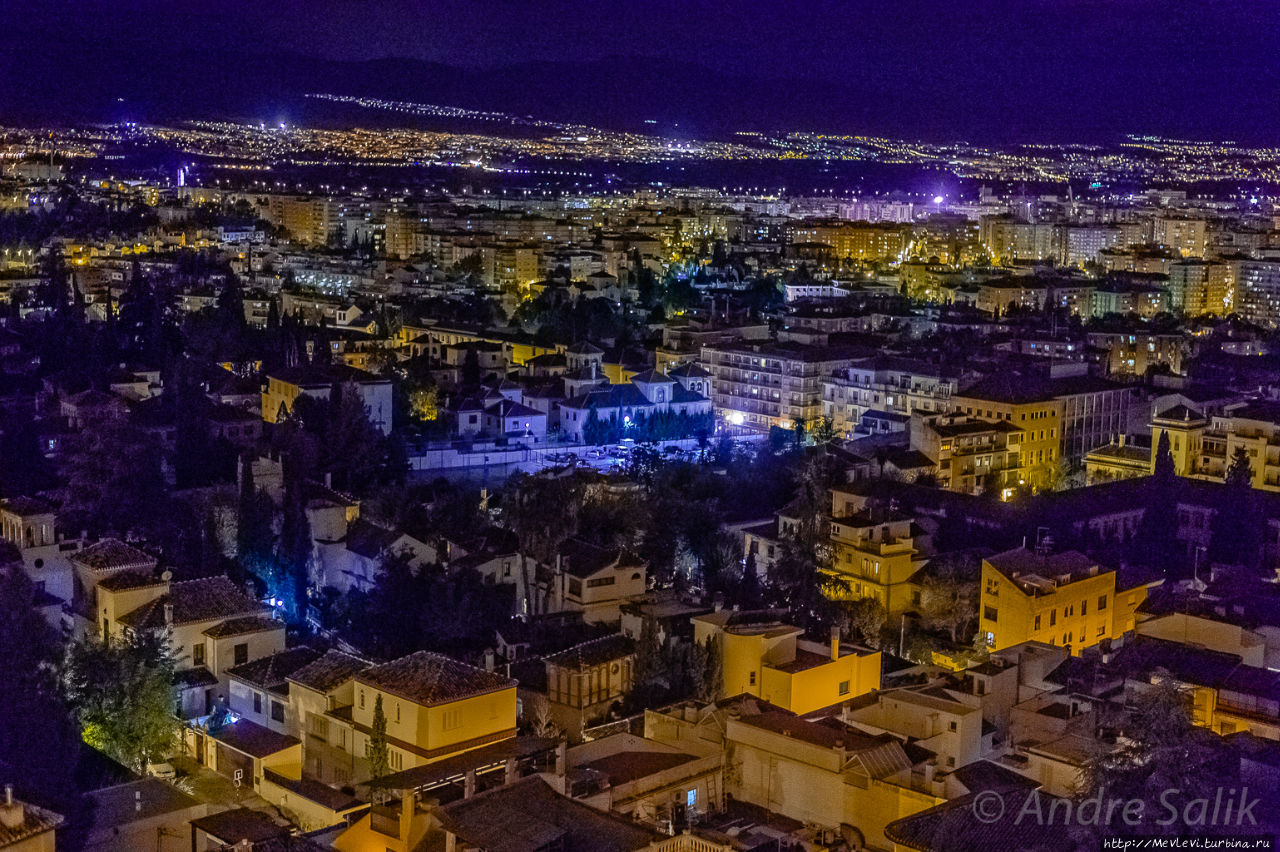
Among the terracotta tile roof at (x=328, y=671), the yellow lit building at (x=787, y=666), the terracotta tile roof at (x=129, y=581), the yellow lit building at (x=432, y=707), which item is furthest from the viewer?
the terracotta tile roof at (x=129, y=581)

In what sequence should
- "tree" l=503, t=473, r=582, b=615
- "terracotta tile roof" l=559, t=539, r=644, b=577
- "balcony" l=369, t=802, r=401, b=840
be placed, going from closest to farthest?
"balcony" l=369, t=802, r=401, b=840 → "terracotta tile roof" l=559, t=539, r=644, b=577 → "tree" l=503, t=473, r=582, b=615

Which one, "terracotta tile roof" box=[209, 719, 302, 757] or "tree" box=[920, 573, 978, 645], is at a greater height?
"terracotta tile roof" box=[209, 719, 302, 757]

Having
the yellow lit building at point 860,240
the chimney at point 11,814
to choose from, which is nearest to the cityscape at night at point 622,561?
the chimney at point 11,814

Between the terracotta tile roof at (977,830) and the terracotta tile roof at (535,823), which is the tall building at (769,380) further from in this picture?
the terracotta tile roof at (977,830)

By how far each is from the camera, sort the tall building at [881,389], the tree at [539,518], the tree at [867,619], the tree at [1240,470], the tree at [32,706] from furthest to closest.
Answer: the tall building at [881,389] < the tree at [1240,470] < the tree at [539,518] < the tree at [867,619] < the tree at [32,706]

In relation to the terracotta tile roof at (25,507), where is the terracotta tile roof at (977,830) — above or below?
below

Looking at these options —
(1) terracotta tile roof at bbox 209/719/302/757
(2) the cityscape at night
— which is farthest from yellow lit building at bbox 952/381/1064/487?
(1) terracotta tile roof at bbox 209/719/302/757

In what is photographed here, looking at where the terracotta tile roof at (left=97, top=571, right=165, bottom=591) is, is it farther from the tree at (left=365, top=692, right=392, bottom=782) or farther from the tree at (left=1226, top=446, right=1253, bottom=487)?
the tree at (left=1226, top=446, right=1253, bottom=487)
